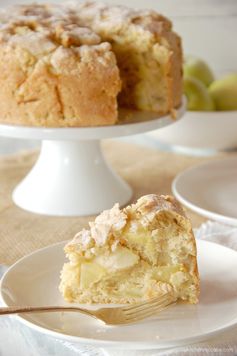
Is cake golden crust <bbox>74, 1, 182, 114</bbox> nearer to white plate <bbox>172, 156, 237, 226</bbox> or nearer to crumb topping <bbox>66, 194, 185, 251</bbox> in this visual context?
white plate <bbox>172, 156, 237, 226</bbox>

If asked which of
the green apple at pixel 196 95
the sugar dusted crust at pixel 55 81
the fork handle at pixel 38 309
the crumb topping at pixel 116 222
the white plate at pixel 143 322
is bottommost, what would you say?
the green apple at pixel 196 95

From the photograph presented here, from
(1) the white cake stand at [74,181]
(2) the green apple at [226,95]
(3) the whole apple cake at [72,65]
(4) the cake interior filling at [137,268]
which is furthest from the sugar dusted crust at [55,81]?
(2) the green apple at [226,95]

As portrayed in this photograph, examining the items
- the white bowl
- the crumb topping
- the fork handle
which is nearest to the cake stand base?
the white bowl

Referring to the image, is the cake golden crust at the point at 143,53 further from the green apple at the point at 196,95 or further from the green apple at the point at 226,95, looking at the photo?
the green apple at the point at 226,95

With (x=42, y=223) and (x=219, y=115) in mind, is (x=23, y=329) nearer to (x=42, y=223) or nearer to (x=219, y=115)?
(x=42, y=223)

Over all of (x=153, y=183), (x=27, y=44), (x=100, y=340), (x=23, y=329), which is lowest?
(x=153, y=183)

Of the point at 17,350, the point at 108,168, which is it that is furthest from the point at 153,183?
the point at 17,350
